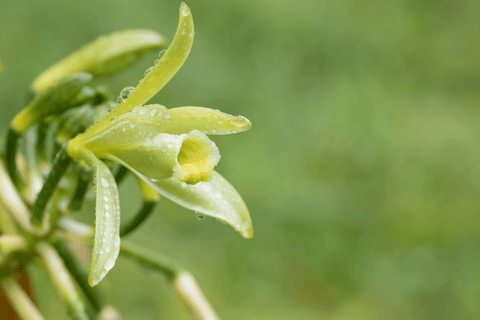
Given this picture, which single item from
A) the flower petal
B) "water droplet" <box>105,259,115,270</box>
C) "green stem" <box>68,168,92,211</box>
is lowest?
"green stem" <box>68,168,92,211</box>

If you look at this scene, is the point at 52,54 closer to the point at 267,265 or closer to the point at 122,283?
the point at 122,283

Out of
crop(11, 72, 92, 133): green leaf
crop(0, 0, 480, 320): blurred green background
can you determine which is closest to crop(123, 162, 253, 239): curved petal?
crop(11, 72, 92, 133): green leaf

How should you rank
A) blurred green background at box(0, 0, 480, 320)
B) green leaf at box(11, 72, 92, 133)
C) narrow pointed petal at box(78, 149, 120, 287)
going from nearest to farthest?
narrow pointed petal at box(78, 149, 120, 287), green leaf at box(11, 72, 92, 133), blurred green background at box(0, 0, 480, 320)

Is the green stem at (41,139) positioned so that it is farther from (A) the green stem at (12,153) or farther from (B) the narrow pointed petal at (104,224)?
(B) the narrow pointed petal at (104,224)

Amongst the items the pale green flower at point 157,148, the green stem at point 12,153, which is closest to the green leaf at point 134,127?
the pale green flower at point 157,148

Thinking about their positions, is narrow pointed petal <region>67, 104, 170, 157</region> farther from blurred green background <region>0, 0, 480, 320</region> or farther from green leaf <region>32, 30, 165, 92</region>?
blurred green background <region>0, 0, 480, 320</region>

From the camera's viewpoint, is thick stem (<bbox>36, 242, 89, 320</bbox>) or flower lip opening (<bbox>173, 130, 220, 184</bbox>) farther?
thick stem (<bbox>36, 242, 89, 320</bbox>)
